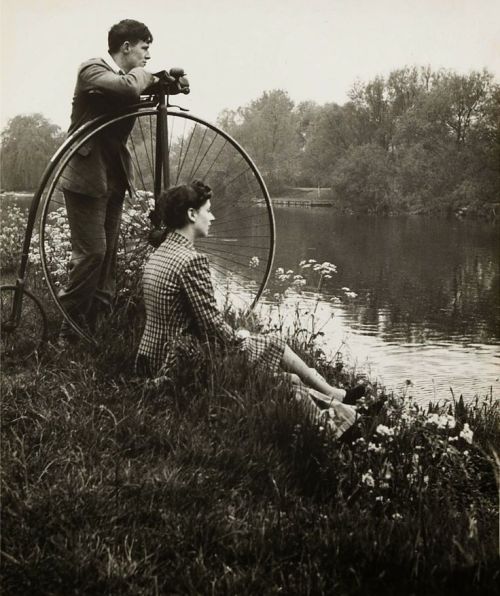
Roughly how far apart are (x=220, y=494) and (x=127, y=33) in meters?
2.54

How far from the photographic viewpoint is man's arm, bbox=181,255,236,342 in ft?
11.0

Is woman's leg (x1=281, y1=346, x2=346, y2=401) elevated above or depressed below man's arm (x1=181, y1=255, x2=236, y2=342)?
below

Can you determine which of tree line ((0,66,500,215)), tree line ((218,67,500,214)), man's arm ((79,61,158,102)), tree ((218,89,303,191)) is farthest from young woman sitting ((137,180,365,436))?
tree line ((218,67,500,214))

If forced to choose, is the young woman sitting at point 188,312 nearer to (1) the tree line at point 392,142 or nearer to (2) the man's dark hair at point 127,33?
(2) the man's dark hair at point 127,33

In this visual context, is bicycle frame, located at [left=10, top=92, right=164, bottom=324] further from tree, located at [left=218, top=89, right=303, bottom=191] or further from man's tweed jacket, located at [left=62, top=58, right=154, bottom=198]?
tree, located at [left=218, top=89, right=303, bottom=191]

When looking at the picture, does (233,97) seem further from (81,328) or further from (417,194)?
(417,194)

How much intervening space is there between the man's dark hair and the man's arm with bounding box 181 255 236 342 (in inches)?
54.0

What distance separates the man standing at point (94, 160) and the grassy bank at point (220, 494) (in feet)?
1.78

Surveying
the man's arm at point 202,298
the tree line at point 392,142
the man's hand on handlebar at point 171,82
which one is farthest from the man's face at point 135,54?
the tree line at point 392,142

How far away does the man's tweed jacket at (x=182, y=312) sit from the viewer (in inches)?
133

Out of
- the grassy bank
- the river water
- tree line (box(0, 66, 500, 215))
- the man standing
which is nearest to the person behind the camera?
the grassy bank

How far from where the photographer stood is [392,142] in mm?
20422

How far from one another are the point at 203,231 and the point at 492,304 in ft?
21.4

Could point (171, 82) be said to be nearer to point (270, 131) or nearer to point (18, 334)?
point (18, 334)
